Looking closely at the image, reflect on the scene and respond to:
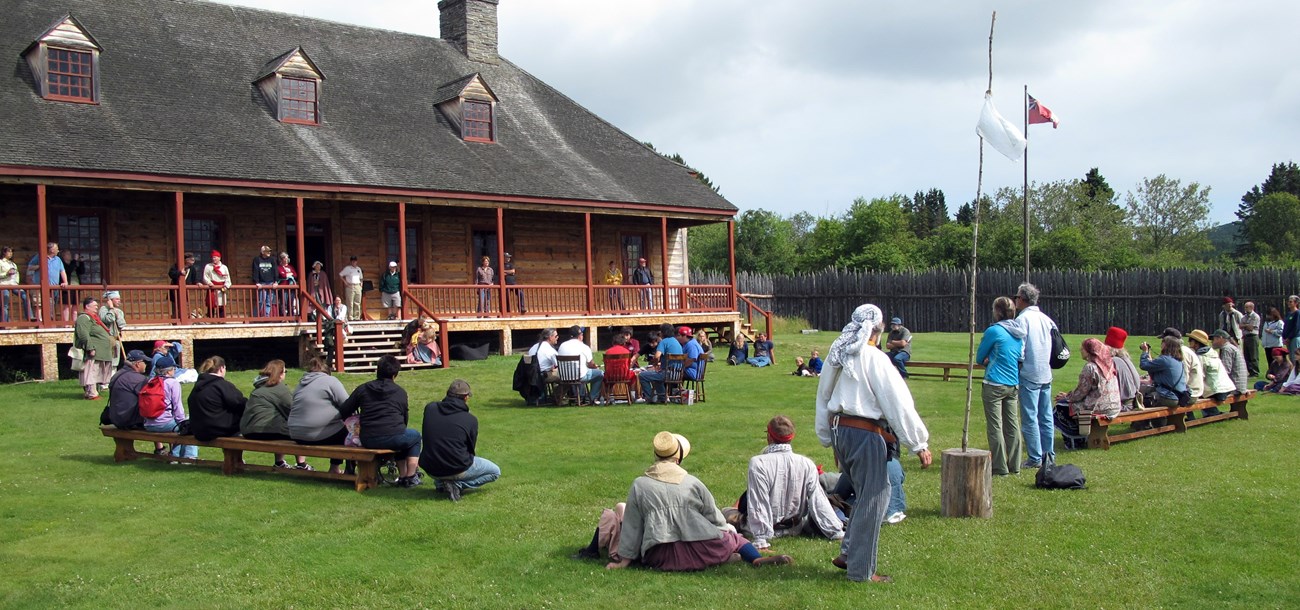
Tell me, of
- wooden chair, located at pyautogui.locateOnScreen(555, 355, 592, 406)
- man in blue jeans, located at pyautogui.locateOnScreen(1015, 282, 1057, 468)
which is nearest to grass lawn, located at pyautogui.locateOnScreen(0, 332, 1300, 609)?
man in blue jeans, located at pyautogui.locateOnScreen(1015, 282, 1057, 468)

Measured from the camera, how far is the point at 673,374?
16.2 metres

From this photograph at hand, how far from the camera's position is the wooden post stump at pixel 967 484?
825 centimetres

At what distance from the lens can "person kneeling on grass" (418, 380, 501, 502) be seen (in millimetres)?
9117

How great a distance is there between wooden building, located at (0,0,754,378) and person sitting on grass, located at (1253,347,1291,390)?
43.3 feet

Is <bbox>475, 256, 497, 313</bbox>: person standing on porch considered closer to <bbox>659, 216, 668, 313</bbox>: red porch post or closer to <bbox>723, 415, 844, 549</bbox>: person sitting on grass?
<bbox>659, 216, 668, 313</bbox>: red porch post

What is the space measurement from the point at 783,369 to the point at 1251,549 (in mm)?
14347

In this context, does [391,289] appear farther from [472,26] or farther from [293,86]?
[472,26]

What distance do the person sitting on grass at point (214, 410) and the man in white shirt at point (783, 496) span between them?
5.45 m

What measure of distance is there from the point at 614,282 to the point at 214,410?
17.9 metres

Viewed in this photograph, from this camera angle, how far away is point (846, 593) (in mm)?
6441

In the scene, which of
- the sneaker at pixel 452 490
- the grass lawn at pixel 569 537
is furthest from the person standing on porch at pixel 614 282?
the sneaker at pixel 452 490

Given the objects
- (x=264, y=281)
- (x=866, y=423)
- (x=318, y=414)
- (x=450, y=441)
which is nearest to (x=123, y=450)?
(x=318, y=414)

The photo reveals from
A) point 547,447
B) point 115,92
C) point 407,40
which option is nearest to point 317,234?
point 115,92

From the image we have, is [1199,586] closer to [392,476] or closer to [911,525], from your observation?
[911,525]
